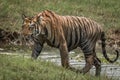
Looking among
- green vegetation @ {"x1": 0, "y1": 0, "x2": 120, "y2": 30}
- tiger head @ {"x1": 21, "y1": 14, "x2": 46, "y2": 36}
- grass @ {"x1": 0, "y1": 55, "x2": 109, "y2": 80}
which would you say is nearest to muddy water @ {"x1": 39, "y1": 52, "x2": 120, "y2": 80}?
tiger head @ {"x1": 21, "y1": 14, "x2": 46, "y2": 36}

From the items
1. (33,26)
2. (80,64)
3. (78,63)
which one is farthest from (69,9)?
(33,26)

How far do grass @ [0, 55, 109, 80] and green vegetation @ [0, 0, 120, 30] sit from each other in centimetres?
849

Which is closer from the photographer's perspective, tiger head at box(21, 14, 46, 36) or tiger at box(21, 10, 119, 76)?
tiger head at box(21, 14, 46, 36)

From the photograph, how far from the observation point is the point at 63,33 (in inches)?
471

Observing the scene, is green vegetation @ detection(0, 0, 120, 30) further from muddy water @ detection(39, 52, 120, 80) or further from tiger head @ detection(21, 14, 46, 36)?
tiger head @ detection(21, 14, 46, 36)

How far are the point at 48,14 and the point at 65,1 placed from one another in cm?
1031

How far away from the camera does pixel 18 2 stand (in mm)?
21188

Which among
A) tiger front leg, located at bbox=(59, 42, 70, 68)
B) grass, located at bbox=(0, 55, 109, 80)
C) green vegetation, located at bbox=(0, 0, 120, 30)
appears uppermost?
grass, located at bbox=(0, 55, 109, 80)

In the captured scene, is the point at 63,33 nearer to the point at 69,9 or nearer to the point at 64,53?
the point at 64,53

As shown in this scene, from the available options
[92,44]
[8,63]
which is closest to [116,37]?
[92,44]

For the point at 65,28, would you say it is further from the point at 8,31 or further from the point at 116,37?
the point at 116,37

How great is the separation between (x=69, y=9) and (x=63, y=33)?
923cm

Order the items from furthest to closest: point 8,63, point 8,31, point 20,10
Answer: point 20,10
point 8,31
point 8,63

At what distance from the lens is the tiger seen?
11.6 meters
